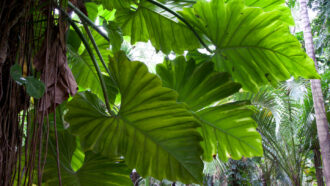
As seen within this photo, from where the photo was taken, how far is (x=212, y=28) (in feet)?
3.23

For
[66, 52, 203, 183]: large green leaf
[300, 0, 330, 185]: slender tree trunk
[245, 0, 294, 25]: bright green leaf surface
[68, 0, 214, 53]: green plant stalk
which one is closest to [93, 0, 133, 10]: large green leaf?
[68, 0, 214, 53]: green plant stalk

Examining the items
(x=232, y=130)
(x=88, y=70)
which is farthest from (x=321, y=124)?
(x=88, y=70)

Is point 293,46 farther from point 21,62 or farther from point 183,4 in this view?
point 21,62

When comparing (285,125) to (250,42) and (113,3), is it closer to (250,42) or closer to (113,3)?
(250,42)

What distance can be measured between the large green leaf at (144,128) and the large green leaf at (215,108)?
0.21m

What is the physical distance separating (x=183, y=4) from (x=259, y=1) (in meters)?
0.29

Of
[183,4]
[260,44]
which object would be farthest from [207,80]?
[183,4]

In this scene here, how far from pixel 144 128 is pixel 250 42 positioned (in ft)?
1.55

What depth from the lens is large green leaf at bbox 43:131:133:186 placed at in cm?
97

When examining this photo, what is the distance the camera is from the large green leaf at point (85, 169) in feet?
3.17

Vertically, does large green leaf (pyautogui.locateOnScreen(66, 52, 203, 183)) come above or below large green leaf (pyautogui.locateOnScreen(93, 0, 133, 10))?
below

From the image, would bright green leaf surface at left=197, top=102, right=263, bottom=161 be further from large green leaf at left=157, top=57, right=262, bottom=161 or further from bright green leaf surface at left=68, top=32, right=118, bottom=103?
bright green leaf surface at left=68, top=32, right=118, bottom=103

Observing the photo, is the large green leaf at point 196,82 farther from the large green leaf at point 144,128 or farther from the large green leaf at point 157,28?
the large green leaf at point 144,128

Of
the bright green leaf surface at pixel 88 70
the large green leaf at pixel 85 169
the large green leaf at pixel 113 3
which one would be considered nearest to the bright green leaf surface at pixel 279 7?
the large green leaf at pixel 113 3
